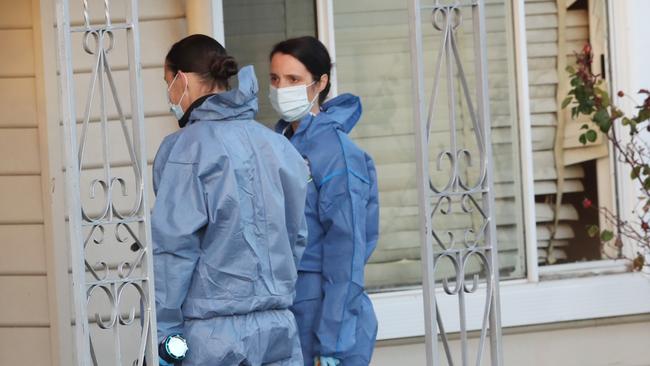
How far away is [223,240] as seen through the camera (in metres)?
4.47

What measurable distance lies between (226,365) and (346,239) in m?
0.80

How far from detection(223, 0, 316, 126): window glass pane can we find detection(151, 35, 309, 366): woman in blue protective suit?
227 cm

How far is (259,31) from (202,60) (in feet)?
7.50

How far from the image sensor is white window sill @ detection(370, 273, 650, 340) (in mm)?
6926

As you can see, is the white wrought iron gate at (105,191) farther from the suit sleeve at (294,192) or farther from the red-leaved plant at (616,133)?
the red-leaved plant at (616,133)

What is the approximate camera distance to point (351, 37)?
7.05 metres

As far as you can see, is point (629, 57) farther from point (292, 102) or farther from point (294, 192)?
point (294, 192)

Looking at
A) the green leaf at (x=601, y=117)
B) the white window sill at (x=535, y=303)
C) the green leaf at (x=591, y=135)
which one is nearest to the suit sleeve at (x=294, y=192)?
the white window sill at (x=535, y=303)

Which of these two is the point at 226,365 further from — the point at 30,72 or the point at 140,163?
the point at 30,72

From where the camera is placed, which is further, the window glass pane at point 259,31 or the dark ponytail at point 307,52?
the window glass pane at point 259,31

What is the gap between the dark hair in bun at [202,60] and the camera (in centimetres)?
471

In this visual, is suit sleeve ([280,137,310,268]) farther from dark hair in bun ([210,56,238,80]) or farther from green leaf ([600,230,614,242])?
green leaf ([600,230,614,242])

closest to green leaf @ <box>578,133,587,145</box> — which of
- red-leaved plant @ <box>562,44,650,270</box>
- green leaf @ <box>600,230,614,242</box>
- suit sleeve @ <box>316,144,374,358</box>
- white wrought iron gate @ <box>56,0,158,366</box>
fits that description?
red-leaved plant @ <box>562,44,650,270</box>

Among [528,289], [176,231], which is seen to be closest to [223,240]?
[176,231]
